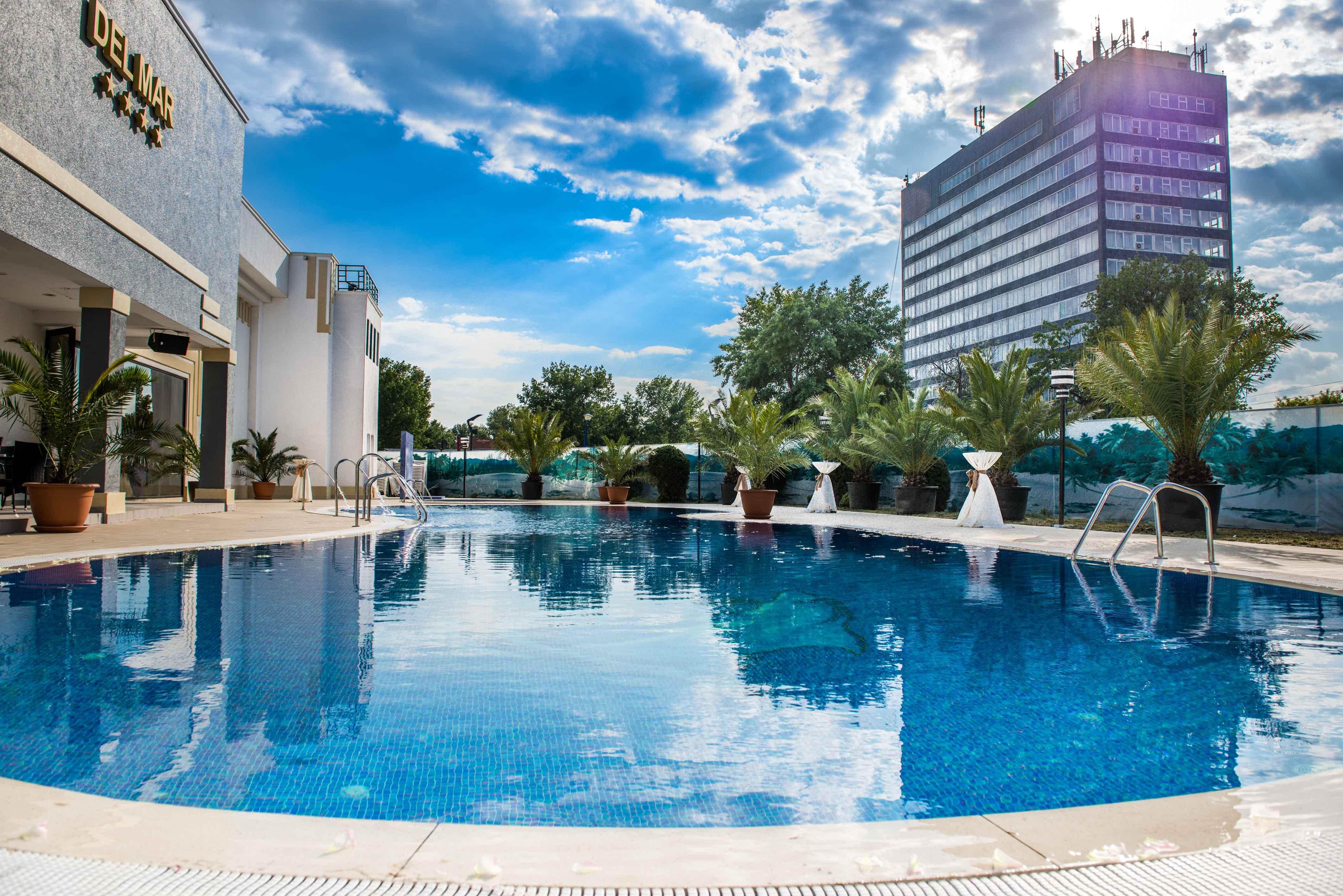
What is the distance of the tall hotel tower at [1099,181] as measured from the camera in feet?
209

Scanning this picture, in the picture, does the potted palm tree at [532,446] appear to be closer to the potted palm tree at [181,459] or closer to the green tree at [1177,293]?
the potted palm tree at [181,459]

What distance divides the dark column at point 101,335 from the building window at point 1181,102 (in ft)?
249

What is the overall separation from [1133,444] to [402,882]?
1730cm

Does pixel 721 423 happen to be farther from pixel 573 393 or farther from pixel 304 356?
pixel 573 393

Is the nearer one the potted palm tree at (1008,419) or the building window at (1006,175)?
the potted palm tree at (1008,419)

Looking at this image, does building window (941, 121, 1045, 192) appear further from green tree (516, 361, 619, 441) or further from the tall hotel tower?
green tree (516, 361, 619, 441)

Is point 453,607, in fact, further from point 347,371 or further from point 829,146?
point 829,146

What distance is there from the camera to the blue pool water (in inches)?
96.5

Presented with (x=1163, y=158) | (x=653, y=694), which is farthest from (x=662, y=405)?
(x=653, y=694)

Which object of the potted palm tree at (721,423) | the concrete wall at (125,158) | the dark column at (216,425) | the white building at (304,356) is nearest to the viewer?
the concrete wall at (125,158)

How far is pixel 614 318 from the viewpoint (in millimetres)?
50156

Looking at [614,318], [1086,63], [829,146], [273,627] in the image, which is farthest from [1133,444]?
[1086,63]

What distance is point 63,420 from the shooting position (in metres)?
9.82

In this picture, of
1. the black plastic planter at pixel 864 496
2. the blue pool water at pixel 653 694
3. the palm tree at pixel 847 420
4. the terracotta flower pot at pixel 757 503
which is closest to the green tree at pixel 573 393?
the palm tree at pixel 847 420
